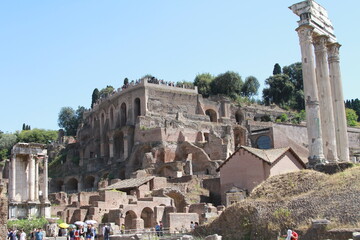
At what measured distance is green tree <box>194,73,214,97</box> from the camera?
88.6 meters

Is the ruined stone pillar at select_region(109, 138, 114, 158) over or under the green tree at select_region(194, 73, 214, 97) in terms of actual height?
under

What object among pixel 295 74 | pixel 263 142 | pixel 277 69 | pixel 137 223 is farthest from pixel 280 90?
pixel 137 223

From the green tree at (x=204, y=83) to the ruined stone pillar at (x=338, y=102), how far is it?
5284 cm

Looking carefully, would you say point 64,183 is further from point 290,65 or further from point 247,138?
point 290,65

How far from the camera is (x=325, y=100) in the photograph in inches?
1293

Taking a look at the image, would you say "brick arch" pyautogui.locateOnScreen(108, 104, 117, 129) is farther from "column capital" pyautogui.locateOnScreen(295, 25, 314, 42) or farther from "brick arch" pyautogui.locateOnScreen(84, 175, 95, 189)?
"column capital" pyautogui.locateOnScreen(295, 25, 314, 42)

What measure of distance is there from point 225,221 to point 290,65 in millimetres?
78678

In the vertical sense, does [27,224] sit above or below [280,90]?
below

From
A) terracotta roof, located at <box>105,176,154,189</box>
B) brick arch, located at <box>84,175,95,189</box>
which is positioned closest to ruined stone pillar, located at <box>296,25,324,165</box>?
terracotta roof, located at <box>105,176,154,189</box>

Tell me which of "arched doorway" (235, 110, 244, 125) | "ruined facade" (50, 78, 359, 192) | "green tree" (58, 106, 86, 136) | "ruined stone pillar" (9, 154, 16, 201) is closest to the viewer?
"ruined stone pillar" (9, 154, 16, 201)

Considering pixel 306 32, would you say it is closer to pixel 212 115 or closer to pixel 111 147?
pixel 111 147

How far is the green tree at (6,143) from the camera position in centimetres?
9556

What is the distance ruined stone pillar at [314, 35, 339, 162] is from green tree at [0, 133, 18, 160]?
72.7 metres

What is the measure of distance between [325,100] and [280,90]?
61908 mm
